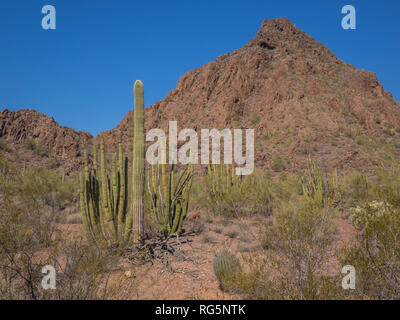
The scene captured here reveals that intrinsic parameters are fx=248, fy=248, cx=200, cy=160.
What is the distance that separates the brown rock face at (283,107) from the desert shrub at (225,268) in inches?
693

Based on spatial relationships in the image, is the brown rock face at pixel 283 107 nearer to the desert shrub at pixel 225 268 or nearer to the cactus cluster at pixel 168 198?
the cactus cluster at pixel 168 198

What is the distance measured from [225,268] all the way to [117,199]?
9.54 ft

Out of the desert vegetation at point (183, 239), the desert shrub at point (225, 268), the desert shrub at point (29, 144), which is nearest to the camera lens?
the desert vegetation at point (183, 239)

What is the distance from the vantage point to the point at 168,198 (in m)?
6.61

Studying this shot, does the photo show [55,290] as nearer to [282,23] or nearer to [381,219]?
[381,219]

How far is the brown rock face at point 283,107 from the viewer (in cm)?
2416

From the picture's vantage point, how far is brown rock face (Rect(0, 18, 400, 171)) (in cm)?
2416

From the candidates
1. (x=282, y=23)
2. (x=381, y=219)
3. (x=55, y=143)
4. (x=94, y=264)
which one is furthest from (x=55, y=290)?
(x=282, y=23)

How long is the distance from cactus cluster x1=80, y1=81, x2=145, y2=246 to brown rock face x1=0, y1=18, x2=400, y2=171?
1822cm

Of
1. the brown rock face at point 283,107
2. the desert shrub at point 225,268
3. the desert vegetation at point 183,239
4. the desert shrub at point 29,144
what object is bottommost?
the desert shrub at point 225,268

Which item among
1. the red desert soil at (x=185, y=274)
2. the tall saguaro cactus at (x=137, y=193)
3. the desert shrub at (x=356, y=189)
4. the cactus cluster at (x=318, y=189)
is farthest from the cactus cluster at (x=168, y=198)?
the desert shrub at (x=356, y=189)

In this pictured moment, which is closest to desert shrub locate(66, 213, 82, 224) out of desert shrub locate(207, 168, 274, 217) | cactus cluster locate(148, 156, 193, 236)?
cactus cluster locate(148, 156, 193, 236)

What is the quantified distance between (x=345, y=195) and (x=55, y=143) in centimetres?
2657
